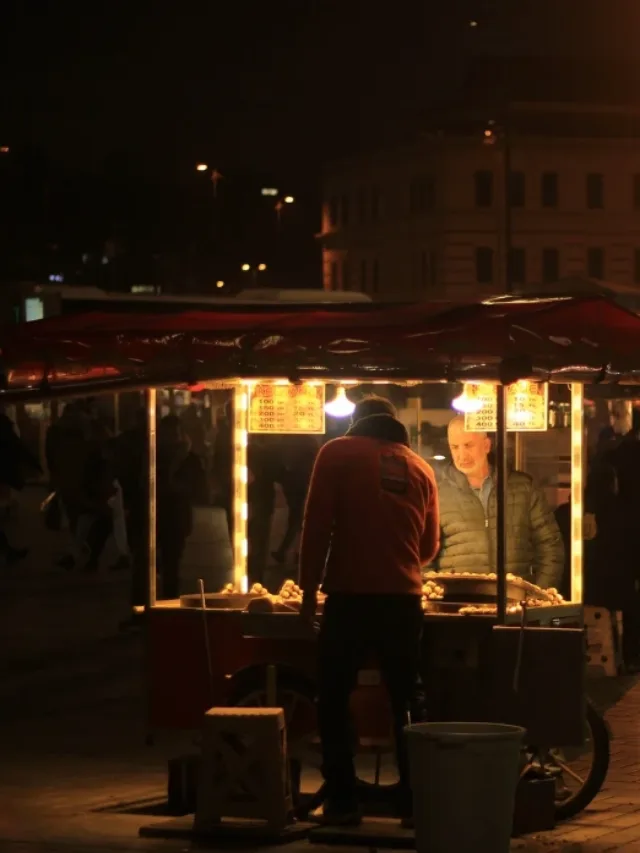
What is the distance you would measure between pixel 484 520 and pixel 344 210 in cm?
9892

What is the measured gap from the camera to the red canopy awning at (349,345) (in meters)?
9.11

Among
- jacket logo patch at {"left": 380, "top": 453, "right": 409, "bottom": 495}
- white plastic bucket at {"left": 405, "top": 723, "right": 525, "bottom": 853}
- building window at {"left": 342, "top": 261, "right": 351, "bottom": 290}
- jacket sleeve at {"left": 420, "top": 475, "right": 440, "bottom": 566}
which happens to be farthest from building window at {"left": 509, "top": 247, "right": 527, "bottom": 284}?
white plastic bucket at {"left": 405, "top": 723, "right": 525, "bottom": 853}

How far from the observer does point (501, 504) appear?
952 cm

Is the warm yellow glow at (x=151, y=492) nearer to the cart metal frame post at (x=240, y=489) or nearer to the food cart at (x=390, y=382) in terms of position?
the food cart at (x=390, y=382)

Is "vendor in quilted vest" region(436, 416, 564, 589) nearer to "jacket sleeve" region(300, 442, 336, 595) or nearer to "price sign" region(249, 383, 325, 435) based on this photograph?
"price sign" region(249, 383, 325, 435)

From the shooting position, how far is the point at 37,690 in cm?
1409

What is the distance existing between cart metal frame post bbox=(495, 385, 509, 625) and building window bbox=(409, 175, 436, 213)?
298 ft

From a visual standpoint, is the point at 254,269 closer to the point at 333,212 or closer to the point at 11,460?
the point at 333,212

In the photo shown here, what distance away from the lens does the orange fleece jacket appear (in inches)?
350

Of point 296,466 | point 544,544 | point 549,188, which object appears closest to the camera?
point 544,544

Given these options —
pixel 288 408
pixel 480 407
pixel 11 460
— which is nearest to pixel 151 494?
pixel 288 408

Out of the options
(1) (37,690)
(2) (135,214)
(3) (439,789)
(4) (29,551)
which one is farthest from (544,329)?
(2) (135,214)

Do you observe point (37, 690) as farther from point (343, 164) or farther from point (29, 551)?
point (343, 164)

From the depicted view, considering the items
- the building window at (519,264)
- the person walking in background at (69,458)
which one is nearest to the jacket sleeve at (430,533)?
the person walking in background at (69,458)
